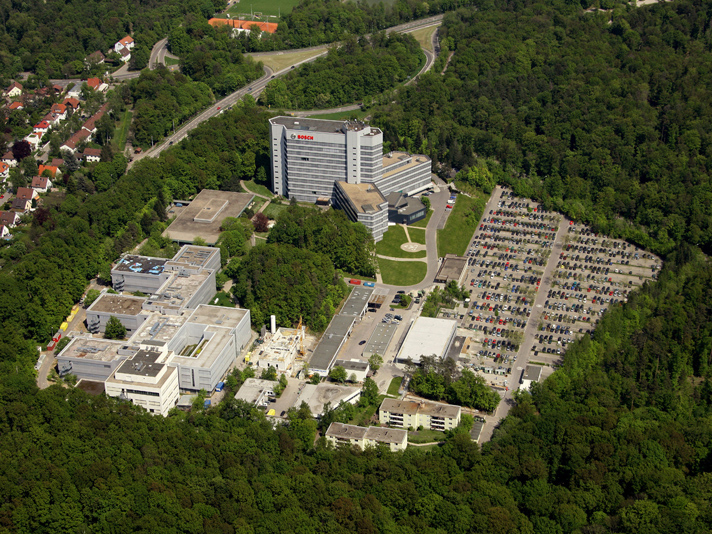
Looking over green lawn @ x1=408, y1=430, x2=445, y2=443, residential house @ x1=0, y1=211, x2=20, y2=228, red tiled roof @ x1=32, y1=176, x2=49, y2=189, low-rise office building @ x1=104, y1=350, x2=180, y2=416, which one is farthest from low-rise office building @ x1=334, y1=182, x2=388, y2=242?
residential house @ x1=0, y1=211, x2=20, y2=228

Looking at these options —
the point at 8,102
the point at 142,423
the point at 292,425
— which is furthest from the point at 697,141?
the point at 8,102

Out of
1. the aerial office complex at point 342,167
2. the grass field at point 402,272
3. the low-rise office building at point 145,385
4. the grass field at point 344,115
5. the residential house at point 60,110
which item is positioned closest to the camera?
the low-rise office building at point 145,385

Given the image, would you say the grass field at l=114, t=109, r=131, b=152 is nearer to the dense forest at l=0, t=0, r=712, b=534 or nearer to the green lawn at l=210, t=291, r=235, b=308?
the dense forest at l=0, t=0, r=712, b=534

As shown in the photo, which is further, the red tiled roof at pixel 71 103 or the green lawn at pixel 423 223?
the red tiled roof at pixel 71 103

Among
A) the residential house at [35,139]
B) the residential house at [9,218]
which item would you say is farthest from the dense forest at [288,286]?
the residential house at [35,139]

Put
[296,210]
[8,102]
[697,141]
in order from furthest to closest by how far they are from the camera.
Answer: [8,102] < [697,141] < [296,210]

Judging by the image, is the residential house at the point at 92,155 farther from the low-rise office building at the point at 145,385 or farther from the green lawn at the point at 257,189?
the low-rise office building at the point at 145,385

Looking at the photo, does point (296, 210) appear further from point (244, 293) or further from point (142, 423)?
point (142, 423)
